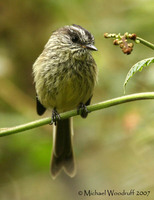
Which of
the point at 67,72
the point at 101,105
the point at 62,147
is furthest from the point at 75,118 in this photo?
the point at 101,105

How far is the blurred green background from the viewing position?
4.13m

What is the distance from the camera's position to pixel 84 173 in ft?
17.4

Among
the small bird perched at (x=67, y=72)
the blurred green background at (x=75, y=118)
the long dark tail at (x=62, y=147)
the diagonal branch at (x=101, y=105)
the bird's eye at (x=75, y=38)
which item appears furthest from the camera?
the long dark tail at (x=62, y=147)

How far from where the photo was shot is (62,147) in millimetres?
4750

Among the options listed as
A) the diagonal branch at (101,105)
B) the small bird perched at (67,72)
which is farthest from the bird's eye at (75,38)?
the diagonal branch at (101,105)

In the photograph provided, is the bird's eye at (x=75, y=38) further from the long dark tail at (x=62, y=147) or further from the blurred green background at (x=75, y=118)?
the long dark tail at (x=62, y=147)

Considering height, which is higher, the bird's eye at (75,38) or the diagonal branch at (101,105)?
the bird's eye at (75,38)

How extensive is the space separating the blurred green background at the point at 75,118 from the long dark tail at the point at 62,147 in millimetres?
106

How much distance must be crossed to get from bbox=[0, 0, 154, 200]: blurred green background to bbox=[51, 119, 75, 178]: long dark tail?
0.11m

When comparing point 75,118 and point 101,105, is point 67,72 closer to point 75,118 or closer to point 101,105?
point 75,118

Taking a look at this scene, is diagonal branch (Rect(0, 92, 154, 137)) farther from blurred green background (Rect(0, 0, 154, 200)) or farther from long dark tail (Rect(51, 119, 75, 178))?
long dark tail (Rect(51, 119, 75, 178))

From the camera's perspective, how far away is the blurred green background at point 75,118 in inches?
163

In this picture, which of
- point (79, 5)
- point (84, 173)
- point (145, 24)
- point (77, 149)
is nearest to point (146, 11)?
point (145, 24)

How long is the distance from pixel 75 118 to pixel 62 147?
1.22ft
